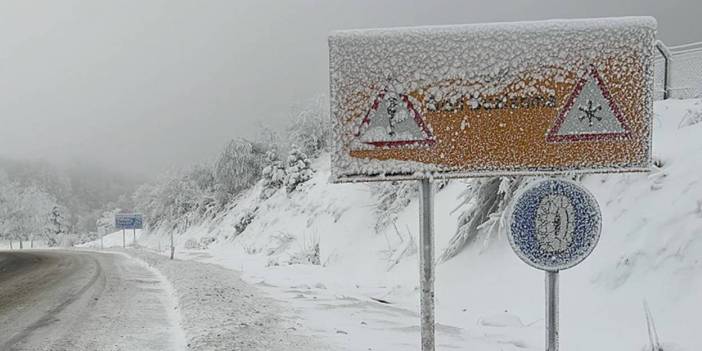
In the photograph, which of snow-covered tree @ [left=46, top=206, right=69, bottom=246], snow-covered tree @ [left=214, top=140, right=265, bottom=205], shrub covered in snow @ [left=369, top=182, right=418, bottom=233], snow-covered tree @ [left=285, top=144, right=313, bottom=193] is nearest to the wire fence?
shrub covered in snow @ [left=369, top=182, right=418, bottom=233]

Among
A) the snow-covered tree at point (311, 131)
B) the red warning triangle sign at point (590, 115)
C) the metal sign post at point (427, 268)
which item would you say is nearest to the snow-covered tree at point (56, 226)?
the snow-covered tree at point (311, 131)

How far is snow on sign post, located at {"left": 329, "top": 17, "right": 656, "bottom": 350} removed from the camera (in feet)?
13.2

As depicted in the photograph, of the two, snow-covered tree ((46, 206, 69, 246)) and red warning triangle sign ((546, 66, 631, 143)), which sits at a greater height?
red warning triangle sign ((546, 66, 631, 143))

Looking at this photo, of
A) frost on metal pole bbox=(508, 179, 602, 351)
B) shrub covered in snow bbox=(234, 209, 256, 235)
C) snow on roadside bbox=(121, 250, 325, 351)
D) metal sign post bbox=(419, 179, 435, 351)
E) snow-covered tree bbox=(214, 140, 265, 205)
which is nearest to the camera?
frost on metal pole bbox=(508, 179, 602, 351)

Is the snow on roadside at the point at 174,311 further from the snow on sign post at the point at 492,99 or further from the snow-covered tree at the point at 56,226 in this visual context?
the snow-covered tree at the point at 56,226

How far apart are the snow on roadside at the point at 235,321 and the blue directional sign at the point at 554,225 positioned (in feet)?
9.87

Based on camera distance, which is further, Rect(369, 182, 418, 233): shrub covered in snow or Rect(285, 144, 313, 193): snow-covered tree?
Rect(285, 144, 313, 193): snow-covered tree

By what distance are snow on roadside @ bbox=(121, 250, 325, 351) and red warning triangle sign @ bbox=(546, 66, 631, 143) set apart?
3569 millimetres

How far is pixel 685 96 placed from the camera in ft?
43.7

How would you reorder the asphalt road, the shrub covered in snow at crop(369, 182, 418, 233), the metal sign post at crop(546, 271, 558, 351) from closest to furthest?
the metal sign post at crop(546, 271, 558, 351)
the asphalt road
the shrub covered in snow at crop(369, 182, 418, 233)

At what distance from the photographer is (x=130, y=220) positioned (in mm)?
45531

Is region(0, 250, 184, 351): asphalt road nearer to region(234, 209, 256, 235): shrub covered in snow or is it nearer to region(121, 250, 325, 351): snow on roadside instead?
region(121, 250, 325, 351): snow on roadside

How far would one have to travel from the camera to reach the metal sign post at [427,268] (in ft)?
13.8

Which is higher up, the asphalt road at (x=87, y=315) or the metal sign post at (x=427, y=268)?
the metal sign post at (x=427, y=268)
